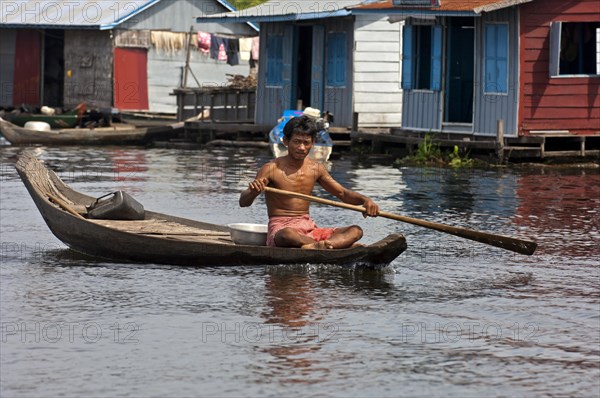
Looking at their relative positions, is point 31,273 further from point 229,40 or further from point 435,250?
point 229,40

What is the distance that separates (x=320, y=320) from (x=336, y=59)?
1738cm

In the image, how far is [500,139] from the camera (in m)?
21.2

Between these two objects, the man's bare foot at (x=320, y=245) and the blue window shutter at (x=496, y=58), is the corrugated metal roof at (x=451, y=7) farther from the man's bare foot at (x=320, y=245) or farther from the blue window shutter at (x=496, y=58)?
the man's bare foot at (x=320, y=245)

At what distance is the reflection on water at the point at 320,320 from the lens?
764cm

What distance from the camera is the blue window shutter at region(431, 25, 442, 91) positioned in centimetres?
2259

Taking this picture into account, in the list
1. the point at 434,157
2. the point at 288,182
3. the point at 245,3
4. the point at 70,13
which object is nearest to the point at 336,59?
the point at 434,157

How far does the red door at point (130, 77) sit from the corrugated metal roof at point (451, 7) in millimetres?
11500

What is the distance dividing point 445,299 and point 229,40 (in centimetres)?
2399

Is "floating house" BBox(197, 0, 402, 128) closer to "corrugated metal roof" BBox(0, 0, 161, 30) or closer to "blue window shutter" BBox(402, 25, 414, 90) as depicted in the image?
"blue window shutter" BBox(402, 25, 414, 90)

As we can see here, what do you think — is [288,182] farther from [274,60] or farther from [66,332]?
[274,60]

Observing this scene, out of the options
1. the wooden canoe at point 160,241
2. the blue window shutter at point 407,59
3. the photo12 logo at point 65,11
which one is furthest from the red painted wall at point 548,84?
the photo12 logo at point 65,11

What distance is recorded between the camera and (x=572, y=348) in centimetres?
845

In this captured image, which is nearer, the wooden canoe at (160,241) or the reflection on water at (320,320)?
the reflection on water at (320,320)

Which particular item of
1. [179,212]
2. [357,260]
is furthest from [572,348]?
[179,212]
